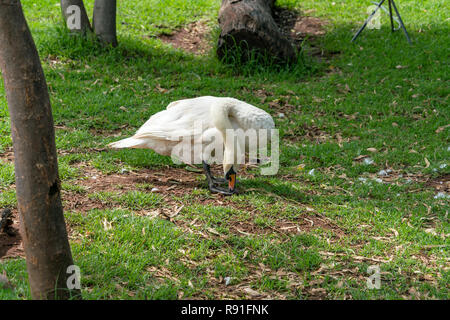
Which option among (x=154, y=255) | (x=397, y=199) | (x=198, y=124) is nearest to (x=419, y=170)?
(x=397, y=199)

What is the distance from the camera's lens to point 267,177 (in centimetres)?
612

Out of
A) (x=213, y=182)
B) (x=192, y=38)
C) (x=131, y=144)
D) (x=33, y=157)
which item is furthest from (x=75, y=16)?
(x=33, y=157)

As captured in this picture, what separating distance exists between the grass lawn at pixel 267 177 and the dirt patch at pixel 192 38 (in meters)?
0.15

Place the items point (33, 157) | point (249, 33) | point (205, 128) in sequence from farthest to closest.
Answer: point (249, 33) < point (205, 128) < point (33, 157)

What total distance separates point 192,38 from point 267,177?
18.3 ft

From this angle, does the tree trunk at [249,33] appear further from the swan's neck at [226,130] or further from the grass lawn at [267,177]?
the swan's neck at [226,130]

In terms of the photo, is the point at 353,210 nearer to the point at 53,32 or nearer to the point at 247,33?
the point at 247,33

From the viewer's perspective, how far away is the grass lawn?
3975 millimetres

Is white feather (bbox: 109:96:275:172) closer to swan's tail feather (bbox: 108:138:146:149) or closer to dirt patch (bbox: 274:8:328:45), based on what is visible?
swan's tail feather (bbox: 108:138:146:149)

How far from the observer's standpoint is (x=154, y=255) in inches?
161

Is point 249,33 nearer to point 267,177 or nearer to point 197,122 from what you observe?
point 267,177

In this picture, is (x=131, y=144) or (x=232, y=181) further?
(x=131, y=144)

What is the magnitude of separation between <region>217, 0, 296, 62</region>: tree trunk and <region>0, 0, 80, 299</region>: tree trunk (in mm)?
6610
